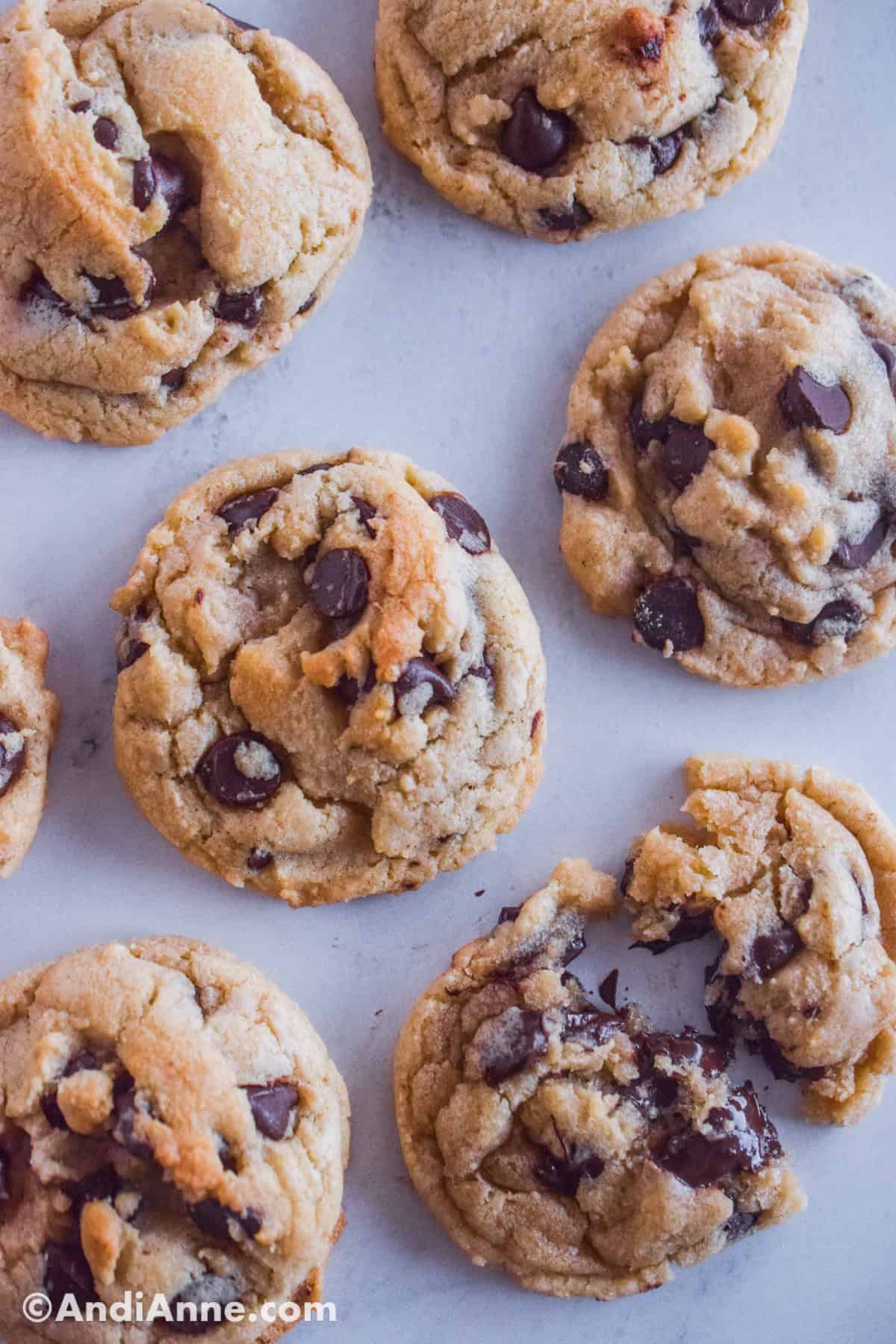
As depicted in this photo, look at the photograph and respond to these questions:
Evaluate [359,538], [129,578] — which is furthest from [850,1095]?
[129,578]

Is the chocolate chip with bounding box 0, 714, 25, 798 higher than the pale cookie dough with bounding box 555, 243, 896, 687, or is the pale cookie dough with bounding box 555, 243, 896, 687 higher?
the pale cookie dough with bounding box 555, 243, 896, 687

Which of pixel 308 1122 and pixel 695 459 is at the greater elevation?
pixel 695 459

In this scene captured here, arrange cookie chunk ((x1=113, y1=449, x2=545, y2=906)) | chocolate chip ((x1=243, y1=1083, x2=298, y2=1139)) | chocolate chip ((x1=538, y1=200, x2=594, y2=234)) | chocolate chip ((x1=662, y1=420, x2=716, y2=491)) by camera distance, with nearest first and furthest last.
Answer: chocolate chip ((x1=243, y1=1083, x2=298, y2=1139)) < cookie chunk ((x1=113, y1=449, x2=545, y2=906)) < chocolate chip ((x1=662, y1=420, x2=716, y2=491)) < chocolate chip ((x1=538, y1=200, x2=594, y2=234))

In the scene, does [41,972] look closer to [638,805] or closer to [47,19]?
[638,805]

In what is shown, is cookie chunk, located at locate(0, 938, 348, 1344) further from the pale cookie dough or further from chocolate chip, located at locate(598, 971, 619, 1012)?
the pale cookie dough

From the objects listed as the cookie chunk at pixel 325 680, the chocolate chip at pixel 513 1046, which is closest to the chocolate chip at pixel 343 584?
the cookie chunk at pixel 325 680

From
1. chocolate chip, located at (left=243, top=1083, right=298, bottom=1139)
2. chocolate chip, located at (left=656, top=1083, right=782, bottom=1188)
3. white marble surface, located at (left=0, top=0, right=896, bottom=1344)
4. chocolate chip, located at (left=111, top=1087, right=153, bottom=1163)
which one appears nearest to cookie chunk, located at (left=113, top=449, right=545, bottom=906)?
white marble surface, located at (left=0, top=0, right=896, bottom=1344)

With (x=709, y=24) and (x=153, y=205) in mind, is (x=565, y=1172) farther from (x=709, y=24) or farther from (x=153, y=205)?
(x=709, y=24)
